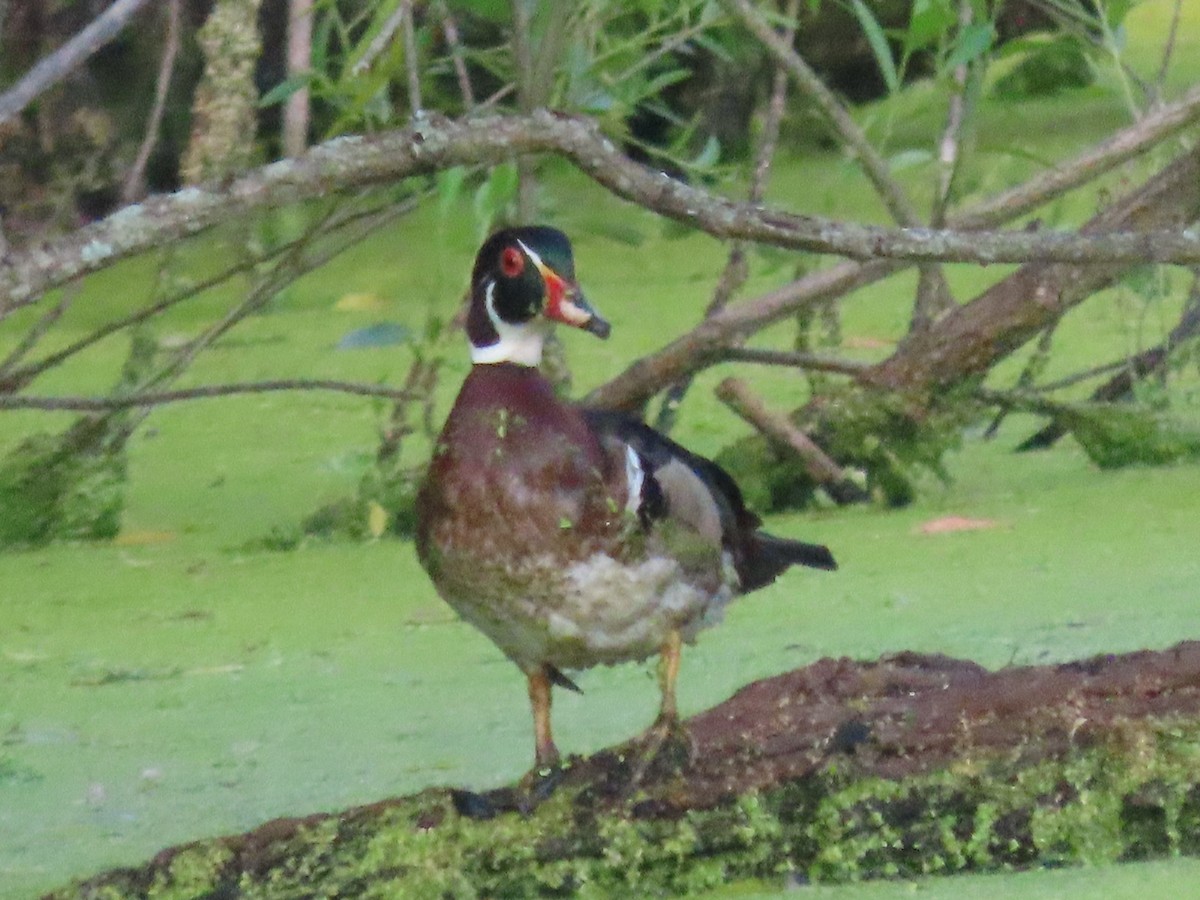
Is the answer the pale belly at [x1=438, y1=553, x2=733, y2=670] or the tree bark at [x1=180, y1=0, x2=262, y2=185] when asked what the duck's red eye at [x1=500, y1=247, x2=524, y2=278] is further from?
the tree bark at [x1=180, y1=0, x2=262, y2=185]

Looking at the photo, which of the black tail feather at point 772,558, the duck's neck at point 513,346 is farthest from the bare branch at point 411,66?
the black tail feather at point 772,558

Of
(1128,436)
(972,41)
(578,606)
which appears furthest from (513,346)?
(1128,436)

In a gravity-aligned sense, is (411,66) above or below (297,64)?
below

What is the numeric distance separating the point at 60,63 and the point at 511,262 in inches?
23.5

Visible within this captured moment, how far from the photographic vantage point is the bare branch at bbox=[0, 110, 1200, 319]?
5.10 feet

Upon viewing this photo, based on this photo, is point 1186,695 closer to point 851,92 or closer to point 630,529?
point 630,529

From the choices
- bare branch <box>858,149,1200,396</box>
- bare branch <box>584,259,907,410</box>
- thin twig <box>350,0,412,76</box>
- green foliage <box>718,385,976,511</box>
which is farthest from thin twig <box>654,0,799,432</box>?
thin twig <box>350,0,412,76</box>

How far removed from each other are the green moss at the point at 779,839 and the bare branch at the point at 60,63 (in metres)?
0.73

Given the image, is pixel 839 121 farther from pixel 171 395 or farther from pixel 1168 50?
pixel 171 395

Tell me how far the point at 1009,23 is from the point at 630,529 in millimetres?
4546

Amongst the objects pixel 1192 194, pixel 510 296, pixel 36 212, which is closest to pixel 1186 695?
pixel 510 296

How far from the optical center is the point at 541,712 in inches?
91.5

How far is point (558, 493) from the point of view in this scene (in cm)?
219

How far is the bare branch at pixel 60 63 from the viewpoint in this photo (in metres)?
1.76
